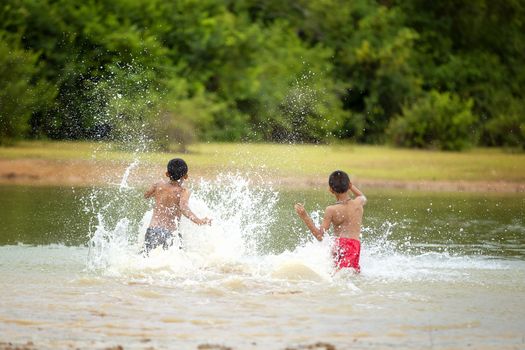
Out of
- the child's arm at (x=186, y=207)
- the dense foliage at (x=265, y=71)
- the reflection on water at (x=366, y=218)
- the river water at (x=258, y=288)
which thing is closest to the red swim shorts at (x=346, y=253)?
the river water at (x=258, y=288)

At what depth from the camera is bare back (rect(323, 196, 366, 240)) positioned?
36.5 ft

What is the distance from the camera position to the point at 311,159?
2814 centimetres

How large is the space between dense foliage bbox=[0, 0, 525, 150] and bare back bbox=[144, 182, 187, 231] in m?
14.8

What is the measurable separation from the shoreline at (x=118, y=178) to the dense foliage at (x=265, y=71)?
2087 mm

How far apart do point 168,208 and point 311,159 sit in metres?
16.7

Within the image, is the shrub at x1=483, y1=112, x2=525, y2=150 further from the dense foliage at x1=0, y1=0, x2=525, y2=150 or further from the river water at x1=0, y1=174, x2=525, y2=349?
the river water at x1=0, y1=174, x2=525, y2=349

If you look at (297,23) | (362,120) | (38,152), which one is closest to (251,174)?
(38,152)

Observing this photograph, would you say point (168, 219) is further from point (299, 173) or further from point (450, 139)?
point (450, 139)

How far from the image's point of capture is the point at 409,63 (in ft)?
118

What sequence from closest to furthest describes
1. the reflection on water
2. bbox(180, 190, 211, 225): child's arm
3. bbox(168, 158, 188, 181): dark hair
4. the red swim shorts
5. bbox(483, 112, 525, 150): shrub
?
the red swim shorts < bbox(180, 190, 211, 225): child's arm < bbox(168, 158, 188, 181): dark hair < the reflection on water < bbox(483, 112, 525, 150): shrub

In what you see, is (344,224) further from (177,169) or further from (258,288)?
(177,169)

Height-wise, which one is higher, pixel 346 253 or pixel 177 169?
pixel 177 169

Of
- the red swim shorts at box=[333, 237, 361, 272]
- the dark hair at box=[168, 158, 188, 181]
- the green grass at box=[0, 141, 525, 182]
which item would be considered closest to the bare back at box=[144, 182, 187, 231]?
the dark hair at box=[168, 158, 188, 181]

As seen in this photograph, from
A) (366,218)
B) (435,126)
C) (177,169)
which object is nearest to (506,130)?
(435,126)
